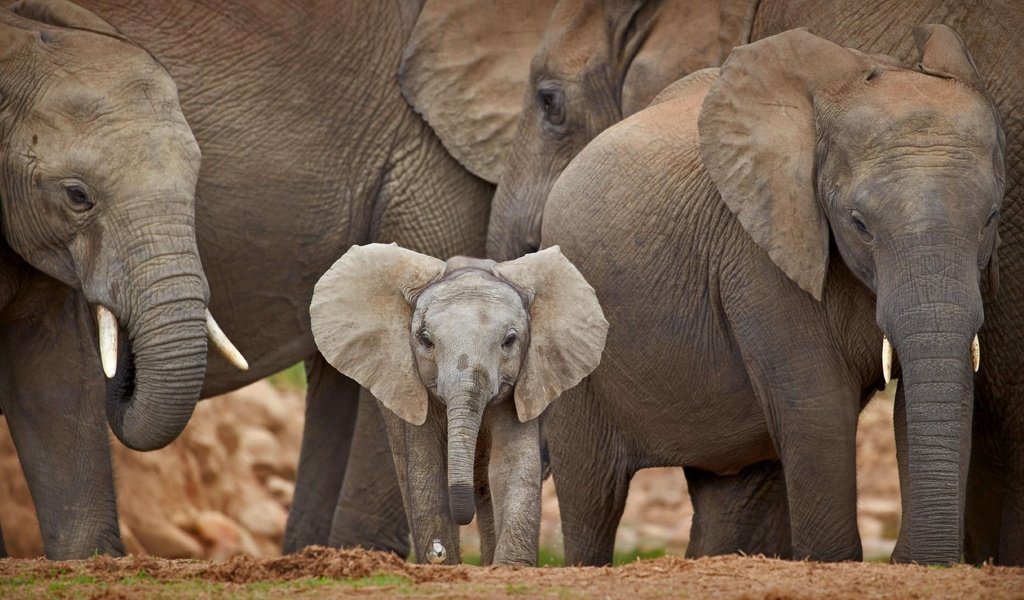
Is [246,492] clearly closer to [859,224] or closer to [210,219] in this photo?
[210,219]

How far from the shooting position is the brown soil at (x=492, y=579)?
5.87 meters

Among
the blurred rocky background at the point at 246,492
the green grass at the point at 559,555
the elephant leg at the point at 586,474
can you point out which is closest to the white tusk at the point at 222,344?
the elephant leg at the point at 586,474

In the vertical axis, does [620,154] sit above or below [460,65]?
below

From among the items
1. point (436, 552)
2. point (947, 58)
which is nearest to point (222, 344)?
point (436, 552)

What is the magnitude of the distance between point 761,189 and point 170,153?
1976mm

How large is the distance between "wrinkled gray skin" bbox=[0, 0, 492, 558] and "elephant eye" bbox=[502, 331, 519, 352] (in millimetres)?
1201

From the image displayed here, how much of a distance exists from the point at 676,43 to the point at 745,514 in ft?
6.14

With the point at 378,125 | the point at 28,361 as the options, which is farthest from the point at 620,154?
the point at 28,361

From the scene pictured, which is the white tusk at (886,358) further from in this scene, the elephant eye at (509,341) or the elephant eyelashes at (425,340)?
the elephant eyelashes at (425,340)

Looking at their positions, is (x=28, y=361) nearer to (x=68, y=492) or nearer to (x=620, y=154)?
(x=68, y=492)

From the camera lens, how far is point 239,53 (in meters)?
8.88

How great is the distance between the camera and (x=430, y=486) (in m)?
6.84

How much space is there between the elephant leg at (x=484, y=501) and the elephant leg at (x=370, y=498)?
2.08 metres

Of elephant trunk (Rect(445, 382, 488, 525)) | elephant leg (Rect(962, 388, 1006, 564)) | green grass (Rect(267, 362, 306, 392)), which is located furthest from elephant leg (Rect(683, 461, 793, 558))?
green grass (Rect(267, 362, 306, 392))
